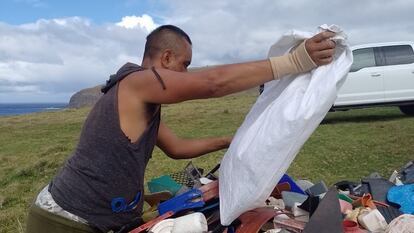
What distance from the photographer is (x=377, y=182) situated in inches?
129

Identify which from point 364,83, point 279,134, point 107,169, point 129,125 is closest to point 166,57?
point 129,125

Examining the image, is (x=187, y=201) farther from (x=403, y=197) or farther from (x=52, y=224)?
(x=403, y=197)

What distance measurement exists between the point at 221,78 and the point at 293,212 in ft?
2.62

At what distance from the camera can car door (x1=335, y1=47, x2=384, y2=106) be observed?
40.6 ft

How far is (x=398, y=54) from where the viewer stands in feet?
41.2

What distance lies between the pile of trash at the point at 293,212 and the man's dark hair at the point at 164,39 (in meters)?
0.78

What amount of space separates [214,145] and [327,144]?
630 centimetres

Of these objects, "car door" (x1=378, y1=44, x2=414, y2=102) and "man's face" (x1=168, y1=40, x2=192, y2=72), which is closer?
"man's face" (x1=168, y1=40, x2=192, y2=72)

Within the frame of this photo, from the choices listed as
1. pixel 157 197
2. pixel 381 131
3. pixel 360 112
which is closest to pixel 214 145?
pixel 157 197

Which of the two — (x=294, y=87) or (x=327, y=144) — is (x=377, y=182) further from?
(x=327, y=144)

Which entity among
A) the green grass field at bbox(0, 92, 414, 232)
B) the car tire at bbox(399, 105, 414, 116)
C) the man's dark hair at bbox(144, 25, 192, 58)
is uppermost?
the man's dark hair at bbox(144, 25, 192, 58)

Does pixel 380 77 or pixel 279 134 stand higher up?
pixel 279 134

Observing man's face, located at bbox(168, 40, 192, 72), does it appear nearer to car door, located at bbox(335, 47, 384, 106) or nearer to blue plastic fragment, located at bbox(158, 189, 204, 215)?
blue plastic fragment, located at bbox(158, 189, 204, 215)

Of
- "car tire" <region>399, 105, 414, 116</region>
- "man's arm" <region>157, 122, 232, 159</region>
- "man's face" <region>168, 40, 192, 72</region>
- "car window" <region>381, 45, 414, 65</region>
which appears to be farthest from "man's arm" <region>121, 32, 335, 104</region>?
"car tire" <region>399, 105, 414, 116</region>
